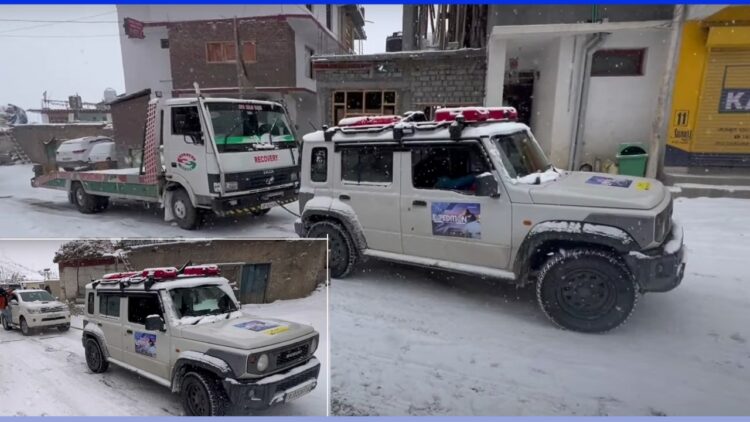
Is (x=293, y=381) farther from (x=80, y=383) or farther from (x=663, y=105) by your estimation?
(x=663, y=105)

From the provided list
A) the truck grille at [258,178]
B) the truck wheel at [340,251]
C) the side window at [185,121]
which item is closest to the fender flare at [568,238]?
the truck wheel at [340,251]

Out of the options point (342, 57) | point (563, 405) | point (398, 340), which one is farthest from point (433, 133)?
point (563, 405)

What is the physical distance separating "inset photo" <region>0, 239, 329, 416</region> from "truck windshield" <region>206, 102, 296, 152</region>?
2416 millimetres

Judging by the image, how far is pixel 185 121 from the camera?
3.97 metres

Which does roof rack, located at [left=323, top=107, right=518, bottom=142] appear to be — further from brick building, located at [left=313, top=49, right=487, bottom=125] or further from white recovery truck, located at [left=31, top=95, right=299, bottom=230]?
white recovery truck, located at [left=31, top=95, right=299, bottom=230]

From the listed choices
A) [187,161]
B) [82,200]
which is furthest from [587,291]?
[82,200]

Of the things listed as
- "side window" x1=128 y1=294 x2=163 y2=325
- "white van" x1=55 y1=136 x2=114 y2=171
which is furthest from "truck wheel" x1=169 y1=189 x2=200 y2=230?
"side window" x1=128 y1=294 x2=163 y2=325

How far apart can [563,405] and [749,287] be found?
186 centimetres

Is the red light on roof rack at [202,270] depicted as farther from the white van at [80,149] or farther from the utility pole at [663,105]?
the utility pole at [663,105]

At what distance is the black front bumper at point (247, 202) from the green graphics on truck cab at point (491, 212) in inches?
36.2

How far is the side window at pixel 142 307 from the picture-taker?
5.32ft

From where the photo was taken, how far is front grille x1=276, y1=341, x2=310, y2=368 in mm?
1352

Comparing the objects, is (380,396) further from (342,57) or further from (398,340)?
(342,57)

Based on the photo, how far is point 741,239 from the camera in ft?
8.73
